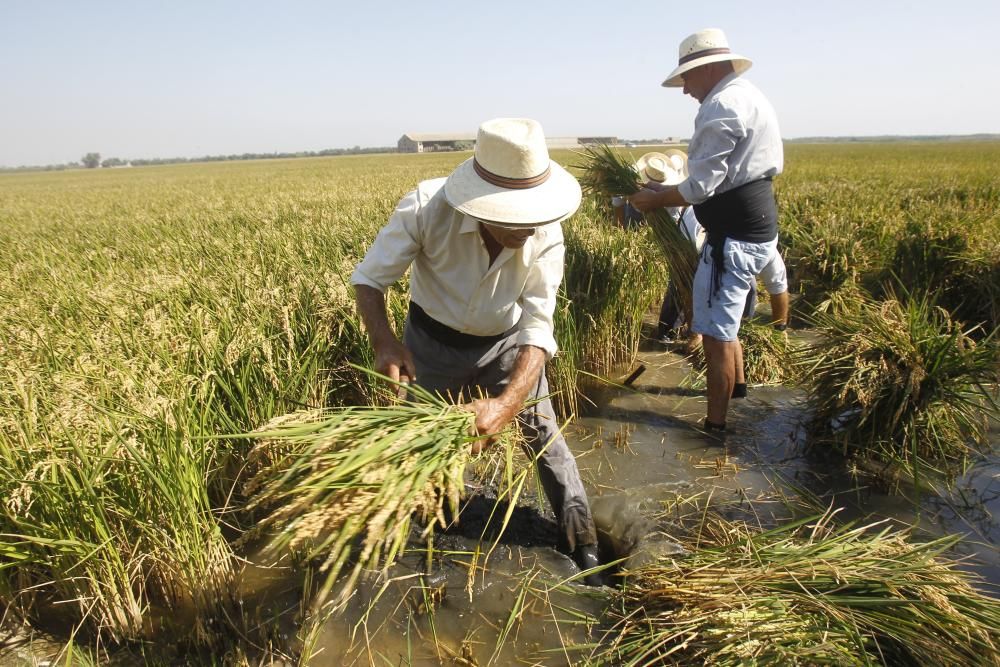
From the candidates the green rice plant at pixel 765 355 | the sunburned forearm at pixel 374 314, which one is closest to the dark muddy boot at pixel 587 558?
the sunburned forearm at pixel 374 314

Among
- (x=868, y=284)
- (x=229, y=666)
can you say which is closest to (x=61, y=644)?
(x=229, y=666)

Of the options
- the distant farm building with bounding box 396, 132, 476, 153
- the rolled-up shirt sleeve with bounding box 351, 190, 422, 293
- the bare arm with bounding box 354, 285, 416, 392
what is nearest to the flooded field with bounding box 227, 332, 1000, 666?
the bare arm with bounding box 354, 285, 416, 392

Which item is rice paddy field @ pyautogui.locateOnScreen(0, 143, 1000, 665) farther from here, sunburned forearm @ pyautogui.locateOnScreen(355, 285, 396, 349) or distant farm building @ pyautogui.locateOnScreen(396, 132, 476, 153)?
distant farm building @ pyautogui.locateOnScreen(396, 132, 476, 153)

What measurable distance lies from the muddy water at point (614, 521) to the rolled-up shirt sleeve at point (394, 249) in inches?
41.3

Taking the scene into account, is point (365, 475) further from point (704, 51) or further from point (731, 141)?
point (704, 51)

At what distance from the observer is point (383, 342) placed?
1.89 m

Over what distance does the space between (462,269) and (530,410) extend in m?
0.61

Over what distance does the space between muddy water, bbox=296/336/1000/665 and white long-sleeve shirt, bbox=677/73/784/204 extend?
52.9 inches

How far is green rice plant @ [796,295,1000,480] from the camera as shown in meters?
2.51

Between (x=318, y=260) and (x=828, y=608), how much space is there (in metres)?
3.21

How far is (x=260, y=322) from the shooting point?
2455mm

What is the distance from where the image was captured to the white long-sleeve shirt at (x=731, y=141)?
276cm

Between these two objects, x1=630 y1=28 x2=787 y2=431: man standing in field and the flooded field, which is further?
x1=630 y1=28 x2=787 y2=431: man standing in field

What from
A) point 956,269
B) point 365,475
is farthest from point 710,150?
point 956,269
